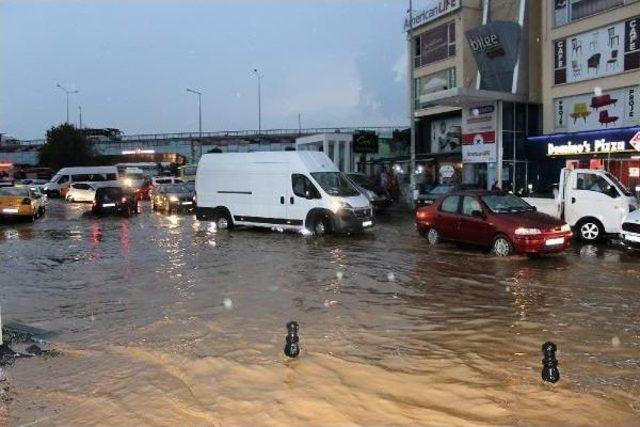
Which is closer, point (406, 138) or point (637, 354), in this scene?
point (637, 354)

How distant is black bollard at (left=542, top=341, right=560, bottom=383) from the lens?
212 inches

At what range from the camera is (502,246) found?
13.0m

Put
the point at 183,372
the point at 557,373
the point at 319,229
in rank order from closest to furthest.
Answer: the point at 557,373 → the point at 183,372 → the point at 319,229

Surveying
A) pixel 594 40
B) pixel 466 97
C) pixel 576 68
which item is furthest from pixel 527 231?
pixel 576 68

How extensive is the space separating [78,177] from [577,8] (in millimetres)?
33643

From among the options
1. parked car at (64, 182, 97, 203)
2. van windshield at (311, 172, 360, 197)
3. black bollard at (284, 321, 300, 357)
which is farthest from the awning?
black bollard at (284, 321, 300, 357)

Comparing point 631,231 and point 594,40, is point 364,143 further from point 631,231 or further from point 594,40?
point 631,231

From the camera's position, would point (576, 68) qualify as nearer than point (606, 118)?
No

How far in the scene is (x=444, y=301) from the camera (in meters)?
9.02

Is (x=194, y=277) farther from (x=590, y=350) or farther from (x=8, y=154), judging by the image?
(x=8, y=154)

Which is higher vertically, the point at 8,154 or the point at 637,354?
the point at 8,154

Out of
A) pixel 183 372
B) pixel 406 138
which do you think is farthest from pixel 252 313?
pixel 406 138

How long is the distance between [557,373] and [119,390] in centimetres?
398

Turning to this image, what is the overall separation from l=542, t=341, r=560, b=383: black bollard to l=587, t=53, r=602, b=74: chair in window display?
26.4m
